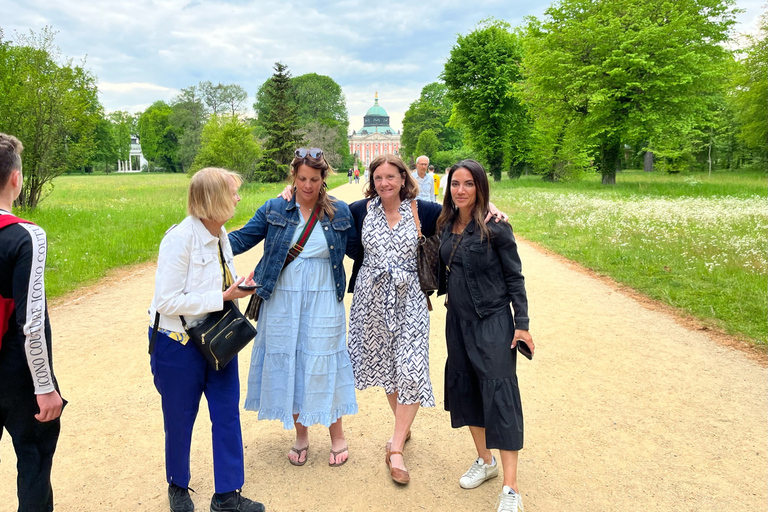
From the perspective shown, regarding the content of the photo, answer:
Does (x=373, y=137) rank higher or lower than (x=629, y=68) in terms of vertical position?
higher

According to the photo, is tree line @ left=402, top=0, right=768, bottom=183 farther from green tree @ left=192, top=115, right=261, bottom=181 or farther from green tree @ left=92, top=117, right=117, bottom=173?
green tree @ left=92, top=117, right=117, bottom=173

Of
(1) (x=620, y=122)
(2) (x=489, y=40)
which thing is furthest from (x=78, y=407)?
(2) (x=489, y=40)

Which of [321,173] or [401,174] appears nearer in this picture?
[321,173]

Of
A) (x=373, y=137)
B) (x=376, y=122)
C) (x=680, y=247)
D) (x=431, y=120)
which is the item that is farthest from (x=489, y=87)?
(x=376, y=122)

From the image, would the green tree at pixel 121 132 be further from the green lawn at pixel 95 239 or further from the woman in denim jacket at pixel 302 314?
the woman in denim jacket at pixel 302 314

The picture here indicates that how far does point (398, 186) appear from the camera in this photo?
333cm

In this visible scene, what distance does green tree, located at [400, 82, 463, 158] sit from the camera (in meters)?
77.8

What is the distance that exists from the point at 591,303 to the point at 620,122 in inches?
886

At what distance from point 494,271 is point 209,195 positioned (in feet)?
5.33

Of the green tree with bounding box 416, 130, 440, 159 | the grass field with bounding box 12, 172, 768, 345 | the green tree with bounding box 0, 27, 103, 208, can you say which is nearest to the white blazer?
the grass field with bounding box 12, 172, 768, 345

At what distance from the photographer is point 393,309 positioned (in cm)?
327

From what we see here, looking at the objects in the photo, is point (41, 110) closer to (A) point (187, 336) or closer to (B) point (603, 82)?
(A) point (187, 336)

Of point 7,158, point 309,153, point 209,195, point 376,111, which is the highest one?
point 376,111

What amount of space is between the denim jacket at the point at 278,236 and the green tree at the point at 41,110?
14021mm
